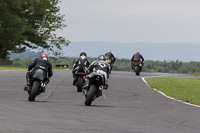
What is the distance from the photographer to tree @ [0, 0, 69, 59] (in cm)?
5594

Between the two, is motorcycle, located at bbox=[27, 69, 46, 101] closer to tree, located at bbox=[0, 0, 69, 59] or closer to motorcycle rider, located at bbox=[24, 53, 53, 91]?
motorcycle rider, located at bbox=[24, 53, 53, 91]

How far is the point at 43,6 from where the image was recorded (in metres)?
67.2

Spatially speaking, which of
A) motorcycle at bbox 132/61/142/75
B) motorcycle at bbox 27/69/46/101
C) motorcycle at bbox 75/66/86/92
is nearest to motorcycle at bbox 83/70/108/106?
motorcycle at bbox 27/69/46/101

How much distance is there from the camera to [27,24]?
66062 millimetres

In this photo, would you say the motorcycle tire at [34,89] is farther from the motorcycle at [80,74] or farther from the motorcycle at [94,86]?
the motorcycle at [80,74]

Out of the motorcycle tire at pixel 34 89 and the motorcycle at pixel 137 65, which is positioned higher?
the motorcycle at pixel 137 65

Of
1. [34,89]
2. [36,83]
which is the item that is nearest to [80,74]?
[36,83]

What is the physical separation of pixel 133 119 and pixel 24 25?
46.9 m

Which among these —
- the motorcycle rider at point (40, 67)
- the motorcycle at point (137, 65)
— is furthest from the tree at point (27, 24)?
the motorcycle rider at point (40, 67)

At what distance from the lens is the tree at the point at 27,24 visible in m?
55.9

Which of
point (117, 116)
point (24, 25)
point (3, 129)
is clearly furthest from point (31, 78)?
point (24, 25)

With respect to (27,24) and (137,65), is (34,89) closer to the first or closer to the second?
(137,65)

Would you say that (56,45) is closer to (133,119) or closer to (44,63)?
(44,63)

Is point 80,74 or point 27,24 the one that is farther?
point 27,24
